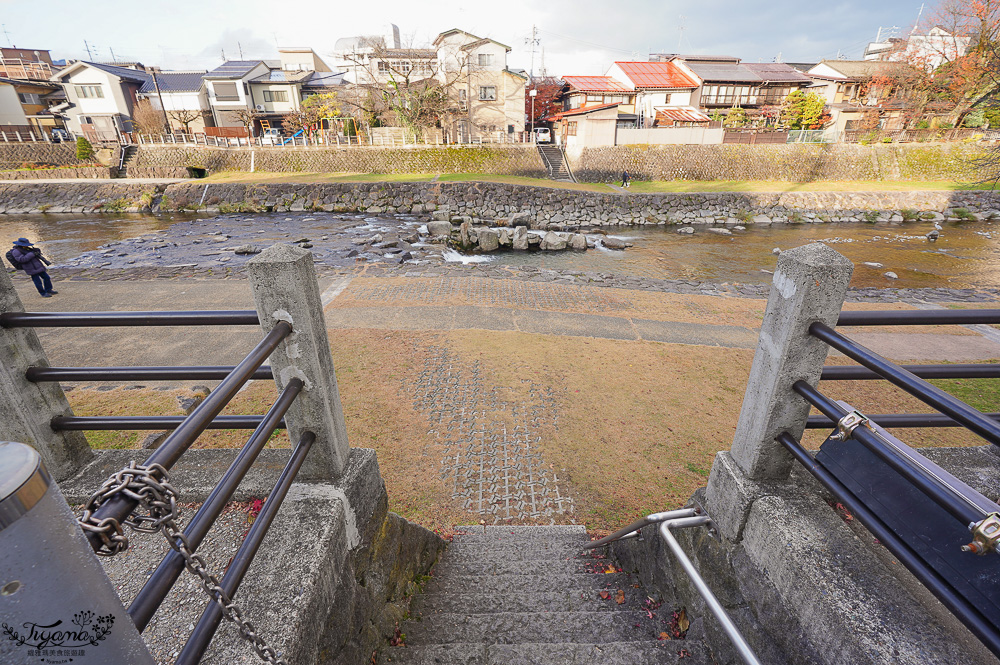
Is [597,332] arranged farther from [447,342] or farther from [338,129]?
[338,129]

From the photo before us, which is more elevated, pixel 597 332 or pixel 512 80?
pixel 512 80

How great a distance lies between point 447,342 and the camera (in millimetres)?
8555

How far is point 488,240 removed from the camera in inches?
765

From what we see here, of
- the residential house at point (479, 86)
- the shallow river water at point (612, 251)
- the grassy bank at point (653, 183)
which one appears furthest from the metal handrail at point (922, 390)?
the residential house at point (479, 86)

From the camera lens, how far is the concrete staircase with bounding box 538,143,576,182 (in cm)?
3541

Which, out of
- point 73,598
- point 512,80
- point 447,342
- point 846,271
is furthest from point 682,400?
point 512,80

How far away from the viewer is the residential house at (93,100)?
43750 mm

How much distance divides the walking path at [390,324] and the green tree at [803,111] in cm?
3954

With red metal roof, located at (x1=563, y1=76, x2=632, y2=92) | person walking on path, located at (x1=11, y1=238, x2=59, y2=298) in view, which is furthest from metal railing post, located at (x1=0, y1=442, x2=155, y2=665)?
red metal roof, located at (x1=563, y1=76, x2=632, y2=92)

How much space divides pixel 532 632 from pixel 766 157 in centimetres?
3969

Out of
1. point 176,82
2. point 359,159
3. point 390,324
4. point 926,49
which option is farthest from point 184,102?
point 926,49

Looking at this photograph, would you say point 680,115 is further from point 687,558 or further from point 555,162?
point 687,558

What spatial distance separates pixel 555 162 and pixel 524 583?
1437 inches

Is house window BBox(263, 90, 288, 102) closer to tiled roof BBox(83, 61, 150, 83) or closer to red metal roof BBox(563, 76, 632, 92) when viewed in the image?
tiled roof BBox(83, 61, 150, 83)
